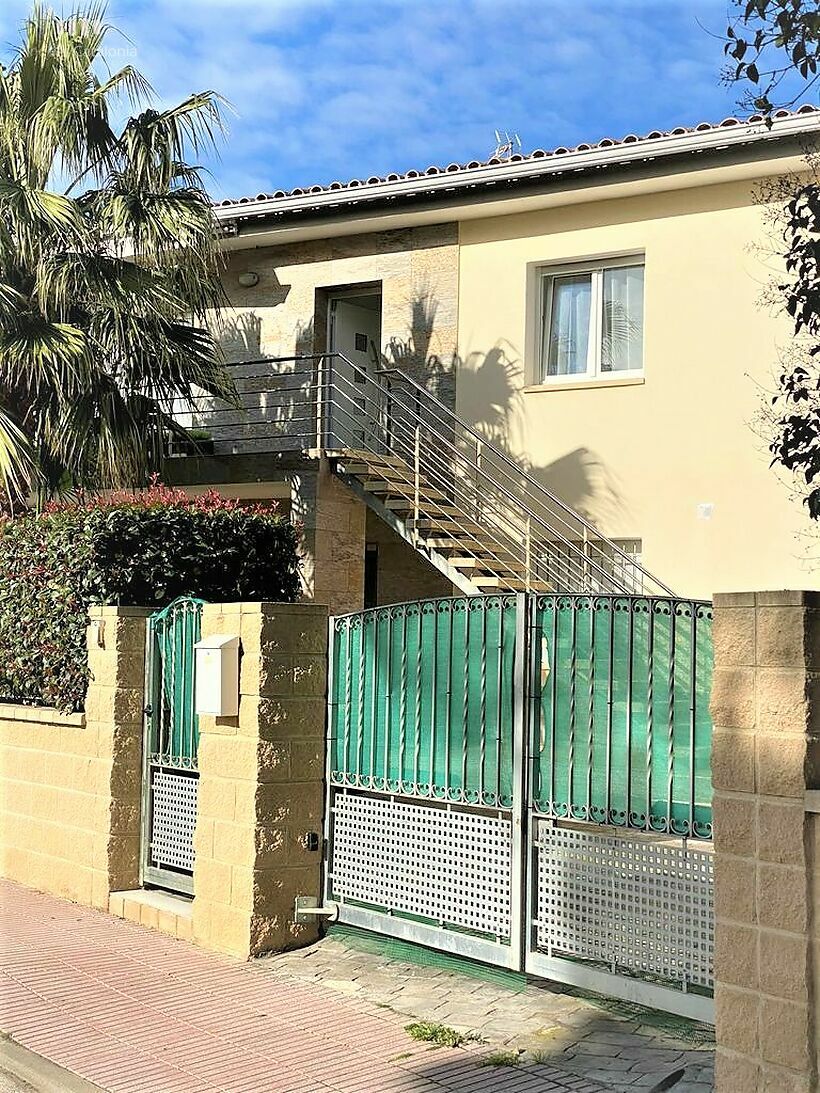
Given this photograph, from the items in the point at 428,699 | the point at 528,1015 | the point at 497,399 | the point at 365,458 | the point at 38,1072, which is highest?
the point at 497,399

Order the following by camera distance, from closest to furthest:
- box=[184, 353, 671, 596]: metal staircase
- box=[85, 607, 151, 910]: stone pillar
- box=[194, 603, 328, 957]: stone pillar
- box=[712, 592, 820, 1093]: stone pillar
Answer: box=[712, 592, 820, 1093]: stone pillar < box=[194, 603, 328, 957]: stone pillar < box=[85, 607, 151, 910]: stone pillar < box=[184, 353, 671, 596]: metal staircase

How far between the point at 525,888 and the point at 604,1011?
713mm

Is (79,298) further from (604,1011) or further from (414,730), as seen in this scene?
(604,1011)

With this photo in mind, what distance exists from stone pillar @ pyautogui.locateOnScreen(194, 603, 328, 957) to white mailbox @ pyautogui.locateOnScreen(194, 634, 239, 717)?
0.17 ft

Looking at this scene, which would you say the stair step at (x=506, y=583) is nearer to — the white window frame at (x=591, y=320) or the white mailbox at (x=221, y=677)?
the white window frame at (x=591, y=320)

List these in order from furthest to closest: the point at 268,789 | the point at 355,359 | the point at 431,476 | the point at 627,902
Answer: the point at 355,359 < the point at 431,476 < the point at 268,789 < the point at 627,902

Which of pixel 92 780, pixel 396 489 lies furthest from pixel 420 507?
pixel 92 780

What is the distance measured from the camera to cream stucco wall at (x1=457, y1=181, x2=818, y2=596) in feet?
45.1

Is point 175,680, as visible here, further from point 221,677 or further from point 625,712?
point 625,712

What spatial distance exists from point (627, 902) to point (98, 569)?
5.43 m

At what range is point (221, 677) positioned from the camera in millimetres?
8148

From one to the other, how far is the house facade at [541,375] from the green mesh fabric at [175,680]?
180 inches

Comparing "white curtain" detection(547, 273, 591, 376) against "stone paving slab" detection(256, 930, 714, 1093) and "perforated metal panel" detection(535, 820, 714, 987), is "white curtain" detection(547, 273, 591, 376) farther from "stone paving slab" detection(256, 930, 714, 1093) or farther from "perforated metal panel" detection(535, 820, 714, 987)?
"perforated metal panel" detection(535, 820, 714, 987)

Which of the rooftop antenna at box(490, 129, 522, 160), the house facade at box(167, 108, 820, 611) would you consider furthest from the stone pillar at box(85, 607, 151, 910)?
the rooftop antenna at box(490, 129, 522, 160)
